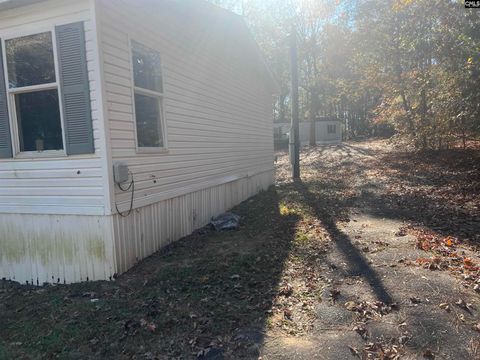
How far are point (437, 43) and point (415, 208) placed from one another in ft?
20.8

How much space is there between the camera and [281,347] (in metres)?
3.29

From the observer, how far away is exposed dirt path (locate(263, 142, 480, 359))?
320 cm

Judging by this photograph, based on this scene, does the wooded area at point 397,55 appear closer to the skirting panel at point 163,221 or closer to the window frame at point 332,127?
the window frame at point 332,127

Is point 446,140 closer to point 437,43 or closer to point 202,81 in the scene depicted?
point 437,43

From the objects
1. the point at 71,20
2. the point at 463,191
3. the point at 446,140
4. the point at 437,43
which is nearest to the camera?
the point at 71,20

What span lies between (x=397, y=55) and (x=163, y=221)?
15.6 metres

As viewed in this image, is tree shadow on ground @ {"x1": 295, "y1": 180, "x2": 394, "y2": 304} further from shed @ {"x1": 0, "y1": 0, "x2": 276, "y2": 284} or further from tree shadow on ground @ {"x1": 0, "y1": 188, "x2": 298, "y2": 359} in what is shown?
shed @ {"x1": 0, "y1": 0, "x2": 276, "y2": 284}

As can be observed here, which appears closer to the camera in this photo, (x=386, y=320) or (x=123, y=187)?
(x=386, y=320)

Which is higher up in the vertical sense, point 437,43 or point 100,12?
point 437,43

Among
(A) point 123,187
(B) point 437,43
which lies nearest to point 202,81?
(A) point 123,187

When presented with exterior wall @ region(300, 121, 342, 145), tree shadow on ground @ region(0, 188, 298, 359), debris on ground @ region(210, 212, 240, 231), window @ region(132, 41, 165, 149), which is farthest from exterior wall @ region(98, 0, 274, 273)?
exterior wall @ region(300, 121, 342, 145)

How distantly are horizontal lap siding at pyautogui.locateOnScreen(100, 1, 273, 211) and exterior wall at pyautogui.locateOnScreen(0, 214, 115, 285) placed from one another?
571 mm

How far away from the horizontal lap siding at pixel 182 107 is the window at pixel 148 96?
0.50ft

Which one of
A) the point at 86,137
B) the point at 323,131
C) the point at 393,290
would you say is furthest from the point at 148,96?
the point at 323,131
